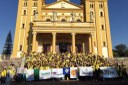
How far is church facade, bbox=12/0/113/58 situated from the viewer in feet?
116

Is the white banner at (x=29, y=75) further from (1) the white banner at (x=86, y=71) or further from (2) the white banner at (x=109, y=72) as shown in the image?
(2) the white banner at (x=109, y=72)

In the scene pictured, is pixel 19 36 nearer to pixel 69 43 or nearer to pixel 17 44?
pixel 17 44

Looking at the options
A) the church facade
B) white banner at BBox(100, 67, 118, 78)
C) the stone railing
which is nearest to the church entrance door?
the church facade

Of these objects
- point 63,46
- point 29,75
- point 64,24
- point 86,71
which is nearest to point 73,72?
point 86,71

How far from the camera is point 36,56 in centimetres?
2772

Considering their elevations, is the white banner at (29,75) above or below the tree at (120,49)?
below

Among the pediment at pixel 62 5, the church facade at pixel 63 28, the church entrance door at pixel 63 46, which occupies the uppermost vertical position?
the pediment at pixel 62 5

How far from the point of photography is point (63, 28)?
116 feet

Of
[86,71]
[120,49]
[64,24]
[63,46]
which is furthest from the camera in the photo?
[120,49]

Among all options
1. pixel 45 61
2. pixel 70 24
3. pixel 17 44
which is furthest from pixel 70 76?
pixel 17 44

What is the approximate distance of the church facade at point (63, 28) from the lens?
35312 millimetres

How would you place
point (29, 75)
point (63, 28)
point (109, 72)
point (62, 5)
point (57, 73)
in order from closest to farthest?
point (29, 75) → point (109, 72) → point (57, 73) → point (63, 28) → point (62, 5)

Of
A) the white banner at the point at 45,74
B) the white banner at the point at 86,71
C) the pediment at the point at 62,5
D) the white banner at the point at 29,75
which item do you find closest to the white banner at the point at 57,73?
the white banner at the point at 45,74

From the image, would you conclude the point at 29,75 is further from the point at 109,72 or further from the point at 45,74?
the point at 109,72
